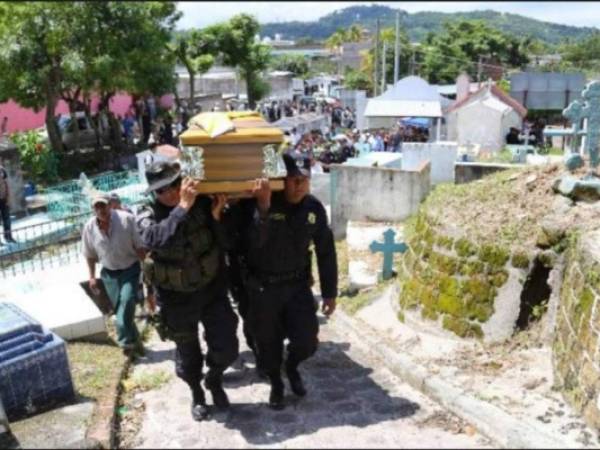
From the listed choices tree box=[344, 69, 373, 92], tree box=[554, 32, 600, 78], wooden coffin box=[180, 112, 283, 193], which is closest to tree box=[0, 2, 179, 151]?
wooden coffin box=[180, 112, 283, 193]

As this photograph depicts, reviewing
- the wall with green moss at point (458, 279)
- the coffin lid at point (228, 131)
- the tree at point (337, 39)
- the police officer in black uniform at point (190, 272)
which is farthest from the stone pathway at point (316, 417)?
the tree at point (337, 39)

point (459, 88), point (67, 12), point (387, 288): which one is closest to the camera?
point (67, 12)

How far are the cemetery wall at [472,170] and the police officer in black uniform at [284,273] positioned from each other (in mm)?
8434

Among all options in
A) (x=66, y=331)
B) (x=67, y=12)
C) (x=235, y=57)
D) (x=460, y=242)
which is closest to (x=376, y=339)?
(x=460, y=242)

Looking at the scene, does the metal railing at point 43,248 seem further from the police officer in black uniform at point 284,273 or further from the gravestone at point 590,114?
the gravestone at point 590,114

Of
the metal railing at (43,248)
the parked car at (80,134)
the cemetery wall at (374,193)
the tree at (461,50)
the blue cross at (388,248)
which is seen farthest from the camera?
the tree at (461,50)

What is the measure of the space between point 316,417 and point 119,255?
2246 mm

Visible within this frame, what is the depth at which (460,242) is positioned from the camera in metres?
6.25

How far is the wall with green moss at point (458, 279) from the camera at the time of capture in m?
5.98

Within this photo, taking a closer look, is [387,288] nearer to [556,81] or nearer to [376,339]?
[376,339]

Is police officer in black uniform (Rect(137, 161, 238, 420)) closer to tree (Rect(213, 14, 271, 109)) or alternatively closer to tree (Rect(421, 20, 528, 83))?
tree (Rect(213, 14, 271, 109))

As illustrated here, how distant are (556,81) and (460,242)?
15688mm

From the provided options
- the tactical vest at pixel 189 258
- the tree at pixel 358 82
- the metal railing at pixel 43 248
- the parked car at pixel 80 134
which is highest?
the tree at pixel 358 82

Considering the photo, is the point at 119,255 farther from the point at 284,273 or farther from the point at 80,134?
the point at 80,134
